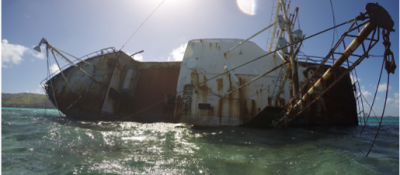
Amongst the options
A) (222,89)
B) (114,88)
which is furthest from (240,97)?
(114,88)

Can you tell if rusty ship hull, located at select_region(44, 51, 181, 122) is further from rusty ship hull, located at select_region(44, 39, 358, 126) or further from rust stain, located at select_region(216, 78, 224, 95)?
rust stain, located at select_region(216, 78, 224, 95)

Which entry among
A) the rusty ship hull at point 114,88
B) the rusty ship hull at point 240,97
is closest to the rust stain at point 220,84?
the rusty ship hull at point 240,97

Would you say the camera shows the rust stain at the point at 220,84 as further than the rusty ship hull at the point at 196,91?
Yes

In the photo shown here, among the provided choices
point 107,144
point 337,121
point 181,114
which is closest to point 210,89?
point 181,114

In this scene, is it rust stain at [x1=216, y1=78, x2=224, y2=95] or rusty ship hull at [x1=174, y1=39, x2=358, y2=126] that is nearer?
rusty ship hull at [x1=174, y1=39, x2=358, y2=126]

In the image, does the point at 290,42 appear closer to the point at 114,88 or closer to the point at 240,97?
the point at 240,97

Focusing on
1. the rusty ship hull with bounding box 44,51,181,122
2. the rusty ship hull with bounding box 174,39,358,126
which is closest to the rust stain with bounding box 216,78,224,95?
the rusty ship hull with bounding box 174,39,358,126

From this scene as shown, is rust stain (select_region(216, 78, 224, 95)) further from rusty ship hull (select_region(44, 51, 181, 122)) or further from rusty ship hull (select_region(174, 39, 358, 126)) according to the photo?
rusty ship hull (select_region(44, 51, 181, 122))

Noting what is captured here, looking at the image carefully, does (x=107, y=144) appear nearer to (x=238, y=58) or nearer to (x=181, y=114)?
(x=181, y=114)

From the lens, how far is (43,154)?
14.3ft

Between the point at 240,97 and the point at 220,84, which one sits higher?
the point at 220,84

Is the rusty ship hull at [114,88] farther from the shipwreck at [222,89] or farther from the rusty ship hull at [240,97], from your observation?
the rusty ship hull at [240,97]

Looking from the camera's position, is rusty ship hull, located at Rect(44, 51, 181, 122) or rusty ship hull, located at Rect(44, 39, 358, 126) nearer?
rusty ship hull, located at Rect(44, 39, 358, 126)

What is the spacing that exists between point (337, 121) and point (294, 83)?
17.6 feet
